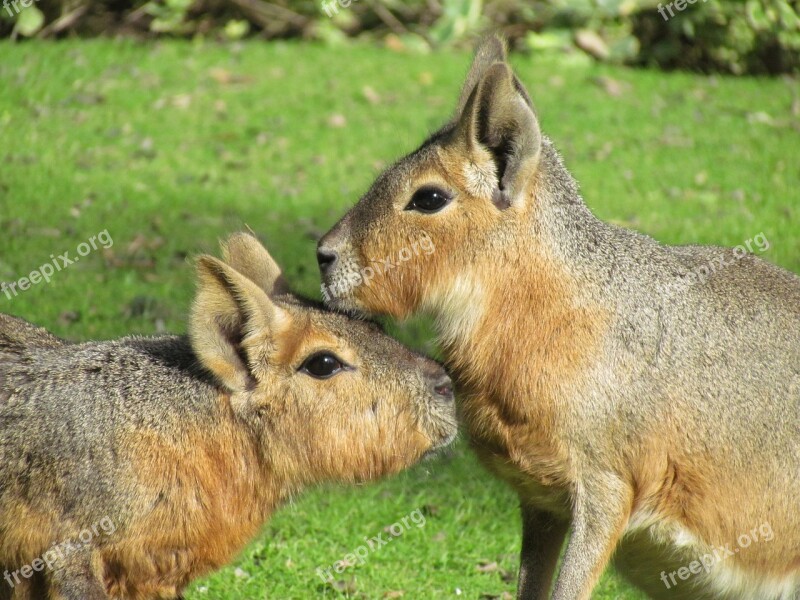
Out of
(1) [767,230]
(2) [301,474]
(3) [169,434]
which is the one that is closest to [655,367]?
(2) [301,474]

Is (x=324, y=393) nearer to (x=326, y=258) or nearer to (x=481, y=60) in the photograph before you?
(x=326, y=258)

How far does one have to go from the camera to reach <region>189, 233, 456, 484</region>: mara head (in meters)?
3.65

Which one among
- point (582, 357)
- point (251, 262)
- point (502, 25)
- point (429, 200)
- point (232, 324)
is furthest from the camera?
point (502, 25)

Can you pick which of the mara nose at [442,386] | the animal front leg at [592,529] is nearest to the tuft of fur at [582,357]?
the animal front leg at [592,529]

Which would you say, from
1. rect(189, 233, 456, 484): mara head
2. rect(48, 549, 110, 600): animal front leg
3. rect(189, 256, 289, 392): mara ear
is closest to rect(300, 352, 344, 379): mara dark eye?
rect(189, 233, 456, 484): mara head

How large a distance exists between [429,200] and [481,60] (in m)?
0.72

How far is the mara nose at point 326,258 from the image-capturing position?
388 cm

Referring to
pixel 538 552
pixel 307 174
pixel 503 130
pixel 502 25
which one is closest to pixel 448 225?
pixel 503 130

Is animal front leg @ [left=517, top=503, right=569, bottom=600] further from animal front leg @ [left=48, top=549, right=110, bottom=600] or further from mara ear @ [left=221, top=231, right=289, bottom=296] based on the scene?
animal front leg @ [left=48, top=549, right=110, bottom=600]

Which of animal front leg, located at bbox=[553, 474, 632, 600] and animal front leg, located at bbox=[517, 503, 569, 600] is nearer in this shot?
animal front leg, located at bbox=[553, 474, 632, 600]

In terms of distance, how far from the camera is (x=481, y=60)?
4.27 metres

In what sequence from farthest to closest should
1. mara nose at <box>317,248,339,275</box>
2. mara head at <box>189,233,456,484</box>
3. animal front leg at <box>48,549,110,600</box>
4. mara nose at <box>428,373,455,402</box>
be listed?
mara nose at <box>317,248,339,275</box> < mara nose at <box>428,373,455,402</box> < mara head at <box>189,233,456,484</box> < animal front leg at <box>48,549,110,600</box>

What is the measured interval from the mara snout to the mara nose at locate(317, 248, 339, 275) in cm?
16

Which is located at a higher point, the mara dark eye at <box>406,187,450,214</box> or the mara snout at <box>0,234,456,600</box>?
the mara dark eye at <box>406,187,450,214</box>
